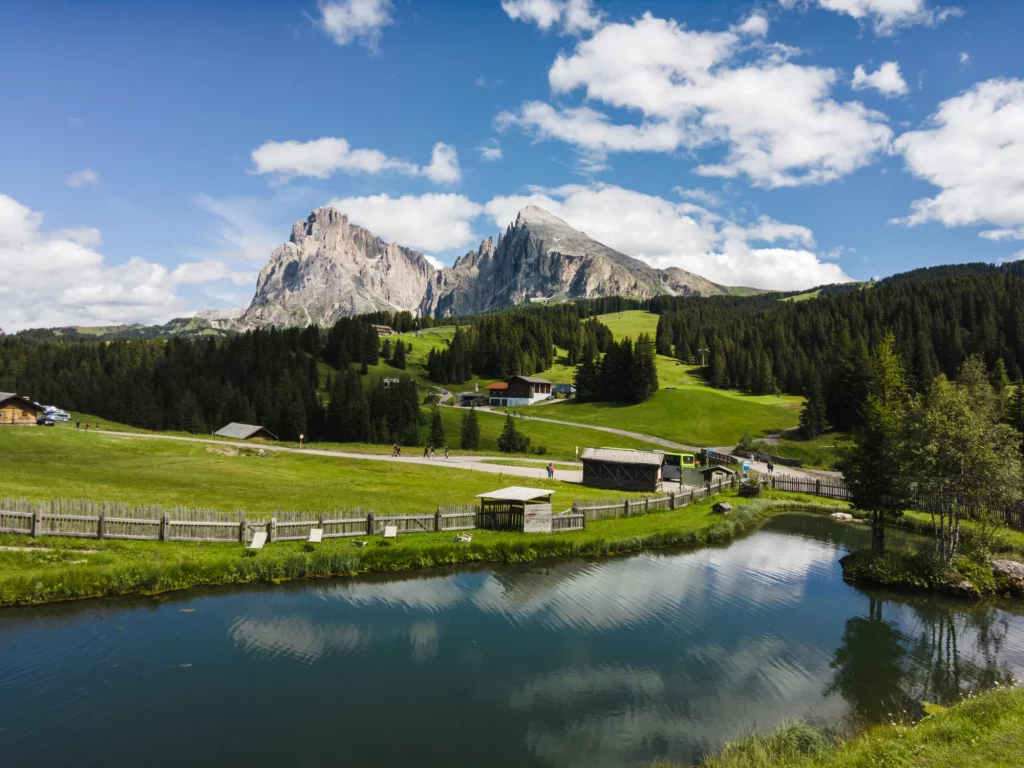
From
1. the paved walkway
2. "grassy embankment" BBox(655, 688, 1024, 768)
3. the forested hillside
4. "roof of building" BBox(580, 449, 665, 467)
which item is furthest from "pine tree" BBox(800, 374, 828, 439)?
"grassy embankment" BBox(655, 688, 1024, 768)

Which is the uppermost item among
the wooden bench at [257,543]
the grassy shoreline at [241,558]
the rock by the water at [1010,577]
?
the wooden bench at [257,543]

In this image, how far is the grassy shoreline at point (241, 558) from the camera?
22125 millimetres

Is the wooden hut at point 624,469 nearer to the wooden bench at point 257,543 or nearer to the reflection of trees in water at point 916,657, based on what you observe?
the reflection of trees in water at point 916,657

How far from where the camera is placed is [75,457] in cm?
5153

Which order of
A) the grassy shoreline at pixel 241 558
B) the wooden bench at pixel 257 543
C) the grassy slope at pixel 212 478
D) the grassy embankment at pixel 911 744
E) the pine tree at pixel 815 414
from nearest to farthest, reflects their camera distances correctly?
the grassy embankment at pixel 911 744 < the grassy shoreline at pixel 241 558 < the wooden bench at pixel 257 543 < the grassy slope at pixel 212 478 < the pine tree at pixel 815 414

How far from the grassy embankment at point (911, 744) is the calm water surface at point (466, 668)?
4.42ft

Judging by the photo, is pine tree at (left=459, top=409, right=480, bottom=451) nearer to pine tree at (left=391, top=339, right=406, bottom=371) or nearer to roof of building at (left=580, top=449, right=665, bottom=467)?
roof of building at (left=580, top=449, right=665, bottom=467)

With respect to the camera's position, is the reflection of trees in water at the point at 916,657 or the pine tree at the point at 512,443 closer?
the reflection of trees in water at the point at 916,657

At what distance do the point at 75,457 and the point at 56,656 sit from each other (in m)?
42.5

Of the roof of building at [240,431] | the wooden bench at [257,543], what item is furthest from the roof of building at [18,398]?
the wooden bench at [257,543]

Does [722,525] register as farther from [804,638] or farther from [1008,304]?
[1008,304]

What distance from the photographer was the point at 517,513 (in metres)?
36.7

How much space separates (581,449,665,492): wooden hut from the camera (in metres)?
58.2

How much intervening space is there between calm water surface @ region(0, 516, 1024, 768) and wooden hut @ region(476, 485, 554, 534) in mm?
6962
